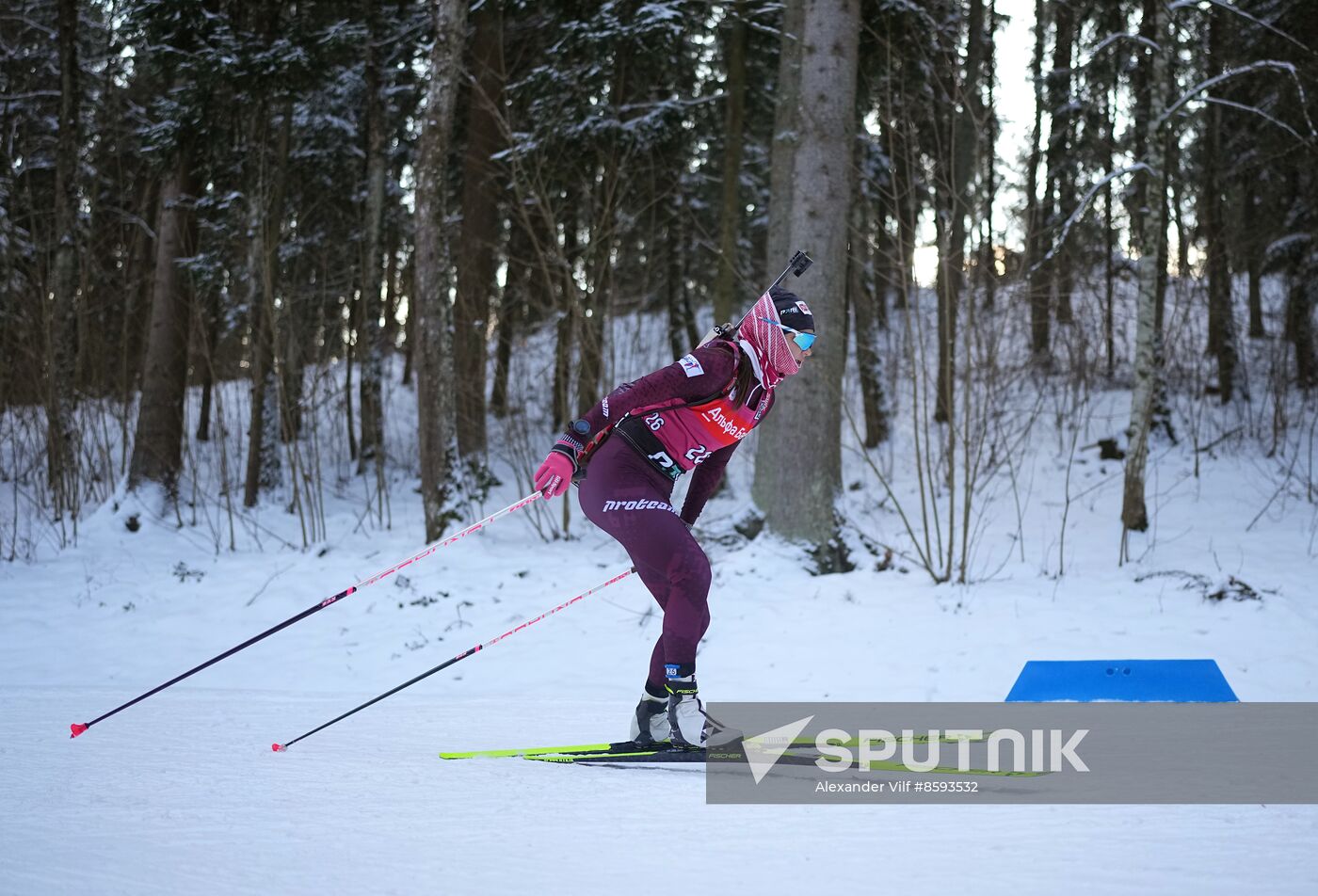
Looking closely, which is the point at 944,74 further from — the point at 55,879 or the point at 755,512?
the point at 55,879

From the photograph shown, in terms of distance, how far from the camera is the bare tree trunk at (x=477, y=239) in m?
10.8

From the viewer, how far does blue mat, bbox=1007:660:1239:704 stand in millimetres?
4531

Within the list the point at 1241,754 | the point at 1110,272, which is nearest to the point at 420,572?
the point at 1241,754

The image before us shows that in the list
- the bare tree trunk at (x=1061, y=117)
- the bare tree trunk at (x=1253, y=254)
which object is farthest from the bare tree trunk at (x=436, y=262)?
the bare tree trunk at (x=1253, y=254)

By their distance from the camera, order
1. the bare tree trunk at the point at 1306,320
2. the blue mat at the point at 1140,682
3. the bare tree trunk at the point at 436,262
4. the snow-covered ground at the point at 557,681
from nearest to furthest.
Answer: the snow-covered ground at the point at 557,681 < the blue mat at the point at 1140,682 < the bare tree trunk at the point at 436,262 < the bare tree trunk at the point at 1306,320

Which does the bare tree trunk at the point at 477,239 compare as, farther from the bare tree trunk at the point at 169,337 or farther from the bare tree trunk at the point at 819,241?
the bare tree trunk at the point at 819,241

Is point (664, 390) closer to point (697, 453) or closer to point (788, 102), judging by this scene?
point (697, 453)

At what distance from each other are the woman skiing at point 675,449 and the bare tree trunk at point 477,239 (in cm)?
702

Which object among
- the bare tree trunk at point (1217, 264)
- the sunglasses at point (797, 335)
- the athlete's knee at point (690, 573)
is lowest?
the athlete's knee at point (690, 573)

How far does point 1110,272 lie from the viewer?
1405cm

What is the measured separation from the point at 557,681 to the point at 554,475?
307 centimetres

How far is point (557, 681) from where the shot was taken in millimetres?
6152

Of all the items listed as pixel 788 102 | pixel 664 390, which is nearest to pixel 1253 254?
pixel 788 102

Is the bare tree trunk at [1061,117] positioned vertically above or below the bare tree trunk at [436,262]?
above
